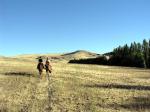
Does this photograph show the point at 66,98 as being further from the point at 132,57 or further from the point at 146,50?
the point at 146,50

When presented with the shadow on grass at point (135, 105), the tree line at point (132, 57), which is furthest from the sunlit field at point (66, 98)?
the tree line at point (132, 57)

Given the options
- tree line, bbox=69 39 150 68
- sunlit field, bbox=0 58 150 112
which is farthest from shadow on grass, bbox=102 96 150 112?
tree line, bbox=69 39 150 68

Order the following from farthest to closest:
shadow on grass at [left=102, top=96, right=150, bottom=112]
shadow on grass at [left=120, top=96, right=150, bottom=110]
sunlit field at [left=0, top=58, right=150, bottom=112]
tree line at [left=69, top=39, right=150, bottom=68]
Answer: tree line at [left=69, top=39, right=150, bottom=68]
shadow on grass at [left=120, top=96, right=150, bottom=110]
shadow on grass at [left=102, top=96, right=150, bottom=112]
sunlit field at [left=0, top=58, right=150, bottom=112]

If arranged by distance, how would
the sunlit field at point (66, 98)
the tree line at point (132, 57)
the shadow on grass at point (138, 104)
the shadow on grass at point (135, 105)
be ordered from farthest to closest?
the tree line at point (132, 57)
the shadow on grass at point (138, 104)
the shadow on grass at point (135, 105)
the sunlit field at point (66, 98)

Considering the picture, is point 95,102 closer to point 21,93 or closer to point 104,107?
point 104,107

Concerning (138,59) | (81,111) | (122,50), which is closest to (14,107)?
(81,111)

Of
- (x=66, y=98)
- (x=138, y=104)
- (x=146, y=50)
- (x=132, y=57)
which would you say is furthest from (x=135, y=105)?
(x=146, y=50)

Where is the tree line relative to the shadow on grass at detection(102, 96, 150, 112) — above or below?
above

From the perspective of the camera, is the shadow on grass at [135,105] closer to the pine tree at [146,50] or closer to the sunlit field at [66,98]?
the sunlit field at [66,98]

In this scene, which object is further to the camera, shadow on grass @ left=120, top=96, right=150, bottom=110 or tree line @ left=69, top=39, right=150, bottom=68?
tree line @ left=69, top=39, right=150, bottom=68

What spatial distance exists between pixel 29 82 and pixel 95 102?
543 inches

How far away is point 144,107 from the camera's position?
86.2ft

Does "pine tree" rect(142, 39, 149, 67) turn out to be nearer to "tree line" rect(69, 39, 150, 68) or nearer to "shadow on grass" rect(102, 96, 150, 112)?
"tree line" rect(69, 39, 150, 68)

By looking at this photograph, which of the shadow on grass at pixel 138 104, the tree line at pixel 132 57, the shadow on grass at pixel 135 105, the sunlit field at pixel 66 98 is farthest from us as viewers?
the tree line at pixel 132 57
